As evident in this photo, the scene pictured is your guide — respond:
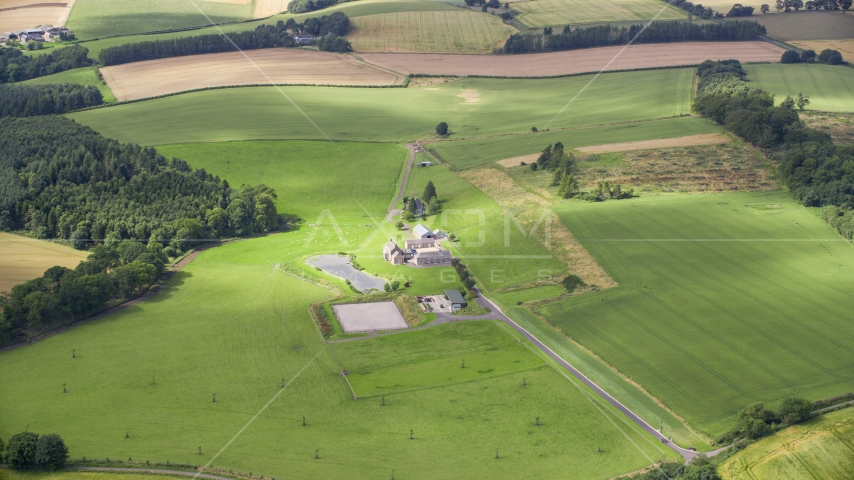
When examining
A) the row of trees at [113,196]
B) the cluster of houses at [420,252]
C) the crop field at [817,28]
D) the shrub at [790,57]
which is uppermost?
the crop field at [817,28]

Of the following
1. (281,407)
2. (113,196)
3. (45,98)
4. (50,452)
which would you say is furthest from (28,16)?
(50,452)

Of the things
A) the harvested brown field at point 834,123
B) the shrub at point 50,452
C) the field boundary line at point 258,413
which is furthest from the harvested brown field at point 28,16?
the harvested brown field at point 834,123

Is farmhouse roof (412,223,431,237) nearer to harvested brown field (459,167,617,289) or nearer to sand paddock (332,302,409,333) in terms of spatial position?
harvested brown field (459,167,617,289)

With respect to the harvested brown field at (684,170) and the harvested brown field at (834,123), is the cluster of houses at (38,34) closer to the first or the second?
the harvested brown field at (684,170)

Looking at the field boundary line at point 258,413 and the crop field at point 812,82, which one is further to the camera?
the crop field at point 812,82

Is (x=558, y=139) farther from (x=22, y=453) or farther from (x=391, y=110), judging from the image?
(x=22, y=453)

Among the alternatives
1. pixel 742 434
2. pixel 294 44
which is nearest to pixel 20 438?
pixel 742 434

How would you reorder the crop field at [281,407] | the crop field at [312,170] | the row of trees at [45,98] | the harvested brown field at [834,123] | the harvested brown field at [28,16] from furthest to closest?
1. the harvested brown field at [28,16]
2. the row of trees at [45,98]
3. the harvested brown field at [834,123]
4. the crop field at [312,170]
5. the crop field at [281,407]
